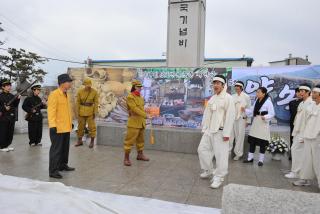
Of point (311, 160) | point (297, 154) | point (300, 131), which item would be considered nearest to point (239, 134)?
point (297, 154)

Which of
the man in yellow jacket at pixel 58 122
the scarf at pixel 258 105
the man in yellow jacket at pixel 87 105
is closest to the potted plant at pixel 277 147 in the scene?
the scarf at pixel 258 105

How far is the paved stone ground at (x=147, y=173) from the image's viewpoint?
468 cm

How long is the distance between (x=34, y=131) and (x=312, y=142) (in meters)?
6.86

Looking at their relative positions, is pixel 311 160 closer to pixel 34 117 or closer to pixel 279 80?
pixel 279 80

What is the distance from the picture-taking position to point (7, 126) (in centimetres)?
750

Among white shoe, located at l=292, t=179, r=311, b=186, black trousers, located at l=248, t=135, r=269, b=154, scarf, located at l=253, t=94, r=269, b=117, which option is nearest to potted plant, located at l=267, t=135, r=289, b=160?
black trousers, located at l=248, t=135, r=269, b=154

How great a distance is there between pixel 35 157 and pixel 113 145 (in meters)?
2.30

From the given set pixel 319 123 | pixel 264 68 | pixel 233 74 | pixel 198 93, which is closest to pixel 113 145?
pixel 198 93

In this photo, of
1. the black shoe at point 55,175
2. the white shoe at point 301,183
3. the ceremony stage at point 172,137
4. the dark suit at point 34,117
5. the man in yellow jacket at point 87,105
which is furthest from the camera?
the dark suit at point 34,117

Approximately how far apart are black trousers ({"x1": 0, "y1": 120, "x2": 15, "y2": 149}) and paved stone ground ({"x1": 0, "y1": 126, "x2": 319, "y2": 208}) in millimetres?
396

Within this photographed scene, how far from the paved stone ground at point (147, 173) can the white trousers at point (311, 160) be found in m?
0.26

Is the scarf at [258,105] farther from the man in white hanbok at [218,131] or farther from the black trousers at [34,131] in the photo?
the black trousers at [34,131]

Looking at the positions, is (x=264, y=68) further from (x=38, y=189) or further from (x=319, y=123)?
(x=38, y=189)

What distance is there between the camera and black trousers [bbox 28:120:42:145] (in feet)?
27.0
